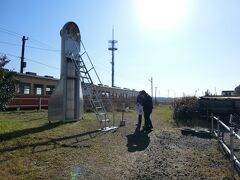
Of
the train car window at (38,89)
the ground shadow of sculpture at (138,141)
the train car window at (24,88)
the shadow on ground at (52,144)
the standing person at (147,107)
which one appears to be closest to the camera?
the shadow on ground at (52,144)

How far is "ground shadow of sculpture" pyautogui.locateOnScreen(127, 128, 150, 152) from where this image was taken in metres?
10.5

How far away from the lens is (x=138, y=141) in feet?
39.0

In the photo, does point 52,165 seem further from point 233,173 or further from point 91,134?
point 91,134

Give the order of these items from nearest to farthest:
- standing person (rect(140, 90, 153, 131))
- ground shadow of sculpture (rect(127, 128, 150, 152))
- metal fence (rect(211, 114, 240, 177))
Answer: metal fence (rect(211, 114, 240, 177)), ground shadow of sculpture (rect(127, 128, 150, 152)), standing person (rect(140, 90, 153, 131))

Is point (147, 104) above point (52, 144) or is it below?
above

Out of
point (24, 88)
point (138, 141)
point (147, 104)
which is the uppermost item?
point (24, 88)

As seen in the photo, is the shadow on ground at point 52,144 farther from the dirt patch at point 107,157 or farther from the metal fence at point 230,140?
the metal fence at point 230,140

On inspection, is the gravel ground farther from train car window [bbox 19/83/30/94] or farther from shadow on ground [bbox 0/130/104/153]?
train car window [bbox 19/83/30/94]

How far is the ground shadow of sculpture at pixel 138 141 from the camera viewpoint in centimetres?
1050

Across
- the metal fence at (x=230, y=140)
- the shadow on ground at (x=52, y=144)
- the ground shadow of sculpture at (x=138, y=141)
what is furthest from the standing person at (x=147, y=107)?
the shadow on ground at (x=52, y=144)

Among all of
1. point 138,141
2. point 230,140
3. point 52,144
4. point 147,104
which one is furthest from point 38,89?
point 230,140

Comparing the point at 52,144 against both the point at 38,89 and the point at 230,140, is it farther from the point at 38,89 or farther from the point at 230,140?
the point at 38,89

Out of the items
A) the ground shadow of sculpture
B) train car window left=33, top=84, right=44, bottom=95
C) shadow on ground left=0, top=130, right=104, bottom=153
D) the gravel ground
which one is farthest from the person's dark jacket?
train car window left=33, top=84, right=44, bottom=95

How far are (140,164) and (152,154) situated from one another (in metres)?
1.39
